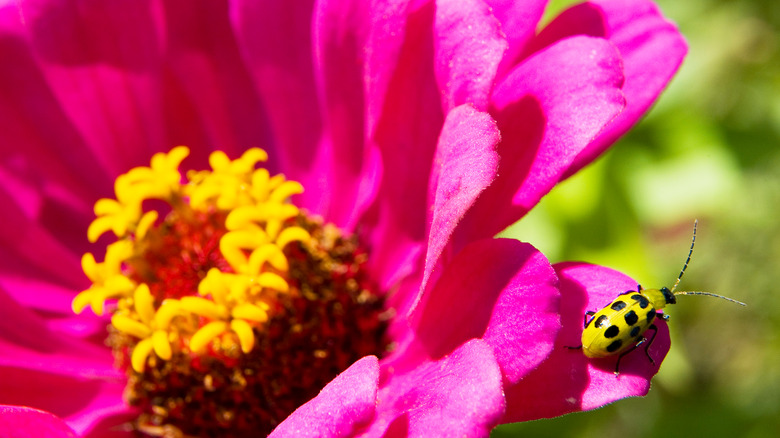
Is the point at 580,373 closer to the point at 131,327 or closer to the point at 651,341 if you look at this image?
the point at 651,341

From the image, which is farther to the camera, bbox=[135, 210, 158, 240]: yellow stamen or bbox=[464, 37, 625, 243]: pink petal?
bbox=[135, 210, 158, 240]: yellow stamen

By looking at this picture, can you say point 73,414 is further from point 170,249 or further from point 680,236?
point 680,236

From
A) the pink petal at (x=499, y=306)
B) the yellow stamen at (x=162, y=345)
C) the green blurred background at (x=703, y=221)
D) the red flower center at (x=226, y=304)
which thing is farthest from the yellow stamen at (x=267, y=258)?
the green blurred background at (x=703, y=221)

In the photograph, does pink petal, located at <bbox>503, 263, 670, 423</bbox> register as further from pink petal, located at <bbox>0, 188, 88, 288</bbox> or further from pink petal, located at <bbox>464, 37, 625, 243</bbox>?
pink petal, located at <bbox>0, 188, 88, 288</bbox>

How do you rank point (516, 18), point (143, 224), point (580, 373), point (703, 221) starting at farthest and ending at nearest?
1. point (703, 221)
2. point (143, 224)
3. point (516, 18)
4. point (580, 373)

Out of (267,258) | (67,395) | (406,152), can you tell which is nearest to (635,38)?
(406,152)

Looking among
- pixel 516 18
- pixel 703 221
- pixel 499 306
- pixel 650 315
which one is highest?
pixel 516 18

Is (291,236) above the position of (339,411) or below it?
above

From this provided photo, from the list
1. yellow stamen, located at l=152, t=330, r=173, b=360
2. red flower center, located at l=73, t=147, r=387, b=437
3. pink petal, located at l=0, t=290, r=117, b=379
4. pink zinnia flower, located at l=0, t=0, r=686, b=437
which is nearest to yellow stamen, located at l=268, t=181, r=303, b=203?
red flower center, located at l=73, t=147, r=387, b=437
